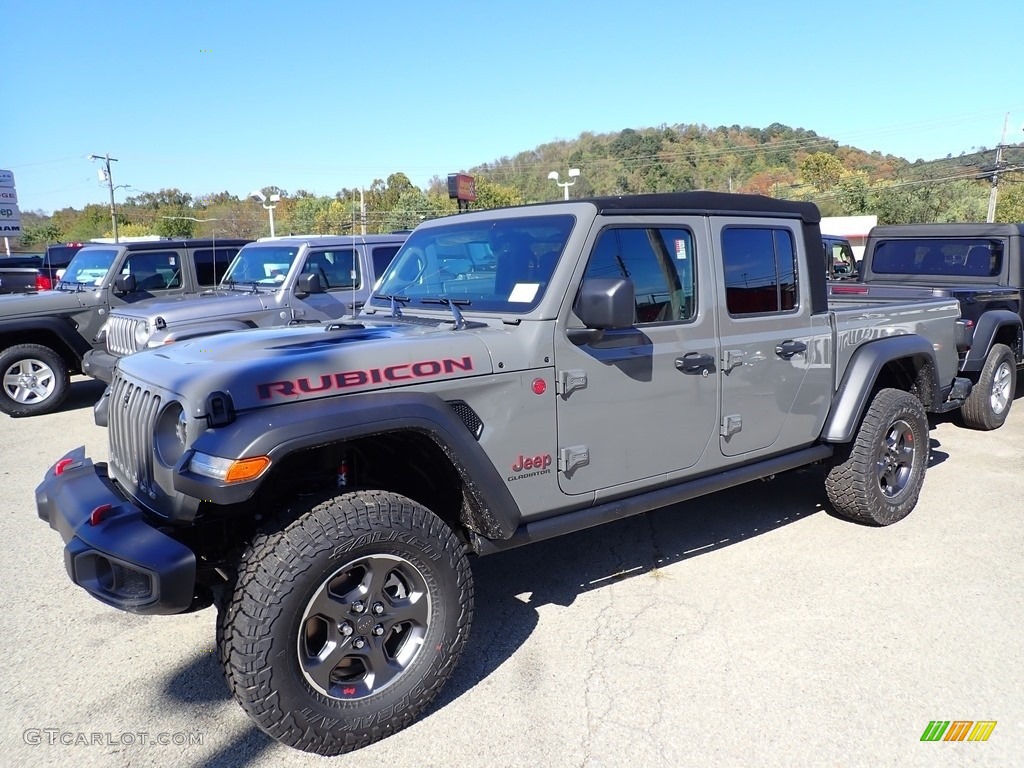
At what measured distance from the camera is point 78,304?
853 cm

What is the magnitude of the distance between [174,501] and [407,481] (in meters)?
0.91

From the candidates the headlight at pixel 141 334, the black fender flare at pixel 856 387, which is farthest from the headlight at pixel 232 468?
the headlight at pixel 141 334

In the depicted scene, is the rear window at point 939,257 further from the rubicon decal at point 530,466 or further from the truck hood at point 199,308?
the truck hood at point 199,308

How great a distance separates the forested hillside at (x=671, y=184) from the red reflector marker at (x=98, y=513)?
22.0 m

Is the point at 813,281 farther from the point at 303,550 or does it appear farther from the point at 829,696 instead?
the point at 303,550

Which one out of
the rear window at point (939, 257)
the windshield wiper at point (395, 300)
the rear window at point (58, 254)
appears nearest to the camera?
the windshield wiper at point (395, 300)

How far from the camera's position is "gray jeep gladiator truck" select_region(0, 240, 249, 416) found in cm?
821

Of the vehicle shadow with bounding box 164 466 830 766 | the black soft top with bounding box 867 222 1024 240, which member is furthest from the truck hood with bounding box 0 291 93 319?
the black soft top with bounding box 867 222 1024 240

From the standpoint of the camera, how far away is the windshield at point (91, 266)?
352 inches

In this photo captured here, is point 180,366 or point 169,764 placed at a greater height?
point 180,366

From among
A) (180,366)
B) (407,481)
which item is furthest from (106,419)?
(407,481)

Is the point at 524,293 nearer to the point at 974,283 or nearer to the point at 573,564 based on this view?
the point at 573,564

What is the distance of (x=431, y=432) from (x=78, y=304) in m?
7.65

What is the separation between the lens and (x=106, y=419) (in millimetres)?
3328
